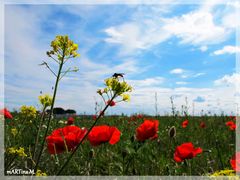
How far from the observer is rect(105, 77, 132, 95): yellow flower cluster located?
1.46m

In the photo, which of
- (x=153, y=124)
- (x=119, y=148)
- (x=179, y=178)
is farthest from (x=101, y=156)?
(x=153, y=124)

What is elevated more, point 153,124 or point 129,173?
point 153,124

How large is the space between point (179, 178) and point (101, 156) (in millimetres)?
1098

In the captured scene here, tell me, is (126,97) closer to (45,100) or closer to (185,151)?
(45,100)

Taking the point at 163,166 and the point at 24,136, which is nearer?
the point at 163,166

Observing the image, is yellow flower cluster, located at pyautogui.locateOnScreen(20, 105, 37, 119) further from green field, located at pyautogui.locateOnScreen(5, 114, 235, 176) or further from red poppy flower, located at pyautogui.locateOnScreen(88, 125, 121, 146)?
red poppy flower, located at pyautogui.locateOnScreen(88, 125, 121, 146)

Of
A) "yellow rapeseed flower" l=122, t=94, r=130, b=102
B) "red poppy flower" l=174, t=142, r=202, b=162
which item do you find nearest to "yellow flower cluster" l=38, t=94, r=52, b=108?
"yellow rapeseed flower" l=122, t=94, r=130, b=102

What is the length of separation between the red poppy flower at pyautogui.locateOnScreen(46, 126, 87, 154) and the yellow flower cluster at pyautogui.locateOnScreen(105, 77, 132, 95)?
1.32 feet

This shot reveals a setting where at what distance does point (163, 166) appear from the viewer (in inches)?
106

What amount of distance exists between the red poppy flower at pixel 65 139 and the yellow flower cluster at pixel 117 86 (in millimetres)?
403

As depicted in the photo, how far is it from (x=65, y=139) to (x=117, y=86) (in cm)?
52

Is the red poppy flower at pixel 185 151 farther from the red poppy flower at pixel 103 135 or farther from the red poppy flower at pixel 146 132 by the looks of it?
the red poppy flower at pixel 103 135

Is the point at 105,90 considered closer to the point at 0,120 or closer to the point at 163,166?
the point at 163,166

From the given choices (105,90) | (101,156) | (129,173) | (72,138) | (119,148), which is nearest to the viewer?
(105,90)
